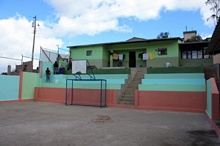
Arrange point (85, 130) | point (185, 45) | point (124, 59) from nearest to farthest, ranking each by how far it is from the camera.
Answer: point (85, 130) → point (185, 45) → point (124, 59)

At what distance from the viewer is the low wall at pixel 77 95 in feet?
50.9

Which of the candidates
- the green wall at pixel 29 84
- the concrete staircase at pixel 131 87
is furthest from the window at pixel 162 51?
the green wall at pixel 29 84

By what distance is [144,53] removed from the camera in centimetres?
2370

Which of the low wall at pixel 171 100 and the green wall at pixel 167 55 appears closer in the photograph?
the low wall at pixel 171 100

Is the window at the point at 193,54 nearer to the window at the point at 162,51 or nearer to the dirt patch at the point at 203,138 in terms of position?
the window at the point at 162,51

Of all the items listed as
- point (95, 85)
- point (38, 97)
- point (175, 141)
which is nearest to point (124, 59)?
point (95, 85)

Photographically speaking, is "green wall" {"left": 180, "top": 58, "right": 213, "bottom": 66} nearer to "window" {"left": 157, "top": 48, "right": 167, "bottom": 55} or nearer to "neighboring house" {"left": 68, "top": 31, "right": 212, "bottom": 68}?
"neighboring house" {"left": 68, "top": 31, "right": 212, "bottom": 68}

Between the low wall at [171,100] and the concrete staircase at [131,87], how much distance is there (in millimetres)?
1073

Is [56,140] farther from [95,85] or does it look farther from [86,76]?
[86,76]

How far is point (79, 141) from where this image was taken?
5996mm

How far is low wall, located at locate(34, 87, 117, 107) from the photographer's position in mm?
15516

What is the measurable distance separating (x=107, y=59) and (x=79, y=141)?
1992 centimetres

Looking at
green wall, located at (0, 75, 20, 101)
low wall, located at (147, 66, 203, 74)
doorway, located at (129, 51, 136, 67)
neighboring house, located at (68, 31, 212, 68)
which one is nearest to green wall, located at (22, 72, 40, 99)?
green wall, located at (0, 75, 20, 101)

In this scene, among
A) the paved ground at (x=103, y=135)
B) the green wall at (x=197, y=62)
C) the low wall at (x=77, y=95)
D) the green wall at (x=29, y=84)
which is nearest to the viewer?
the paved ground at (x=103, y=135)
